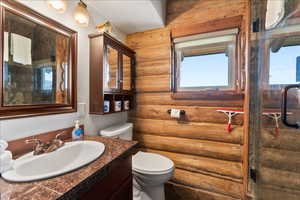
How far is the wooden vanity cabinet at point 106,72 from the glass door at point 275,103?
4.13ft

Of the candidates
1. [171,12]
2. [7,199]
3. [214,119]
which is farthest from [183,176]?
[171,12]

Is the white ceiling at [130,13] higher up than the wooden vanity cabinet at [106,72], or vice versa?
the white ceiling at [130,13]

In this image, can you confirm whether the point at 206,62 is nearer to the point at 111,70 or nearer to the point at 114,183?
the point at 111,70

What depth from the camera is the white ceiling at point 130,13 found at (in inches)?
55.9

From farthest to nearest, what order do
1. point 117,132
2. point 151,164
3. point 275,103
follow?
point 117,132 < point 151,164 < point 275,103

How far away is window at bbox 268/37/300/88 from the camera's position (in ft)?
3.44

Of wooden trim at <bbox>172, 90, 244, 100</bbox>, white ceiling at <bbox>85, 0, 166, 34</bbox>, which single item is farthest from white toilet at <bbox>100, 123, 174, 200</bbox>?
white ceiling at <bbox>85, 0, 166, 34</bbox>

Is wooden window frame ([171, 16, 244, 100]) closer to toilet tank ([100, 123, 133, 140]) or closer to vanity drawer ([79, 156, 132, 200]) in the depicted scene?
toilet tank ([100, 123, 133, 140])

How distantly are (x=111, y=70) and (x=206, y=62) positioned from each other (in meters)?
1.12

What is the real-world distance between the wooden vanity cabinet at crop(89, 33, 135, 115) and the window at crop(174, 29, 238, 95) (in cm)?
68

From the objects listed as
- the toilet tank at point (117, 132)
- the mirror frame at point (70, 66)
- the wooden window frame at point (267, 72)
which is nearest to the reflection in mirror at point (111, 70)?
the mirror frame at point (70, 66)

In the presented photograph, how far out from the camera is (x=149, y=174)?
125 centimetres

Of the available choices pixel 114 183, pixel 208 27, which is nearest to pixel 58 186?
pixel 114 183

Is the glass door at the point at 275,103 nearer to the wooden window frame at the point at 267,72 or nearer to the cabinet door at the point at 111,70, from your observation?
the wooden window frame at the point at 267,72
